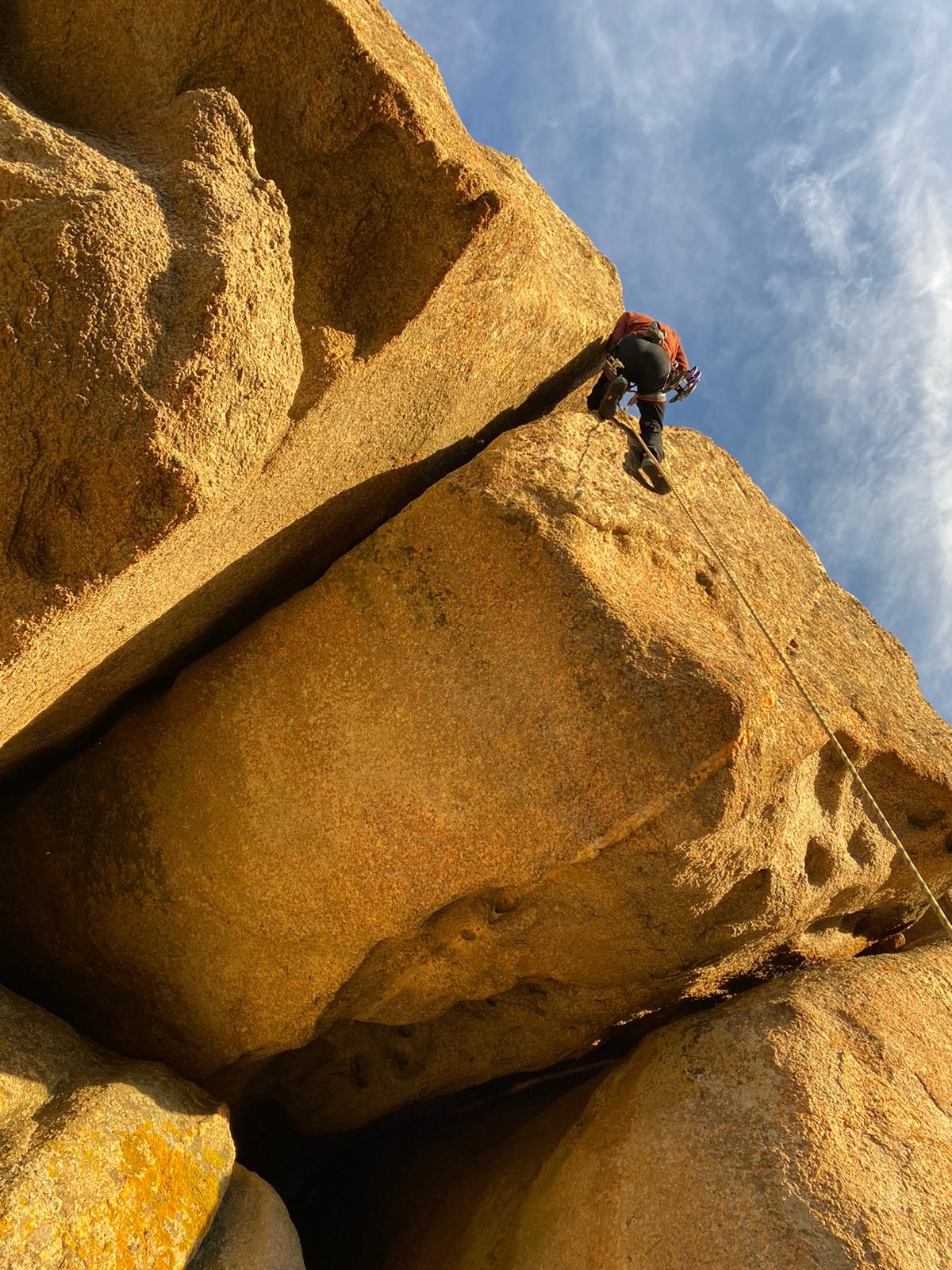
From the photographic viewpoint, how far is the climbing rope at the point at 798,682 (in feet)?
9.92

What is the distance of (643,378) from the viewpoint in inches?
150

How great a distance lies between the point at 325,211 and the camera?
2.69m

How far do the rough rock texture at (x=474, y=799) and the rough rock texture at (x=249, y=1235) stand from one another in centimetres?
48

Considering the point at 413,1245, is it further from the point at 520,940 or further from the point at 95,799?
the point at 95,799

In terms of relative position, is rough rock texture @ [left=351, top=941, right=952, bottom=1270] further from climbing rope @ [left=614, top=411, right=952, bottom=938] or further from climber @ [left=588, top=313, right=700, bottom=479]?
climber @ [left=588, top=313, right=700, bottom=479]

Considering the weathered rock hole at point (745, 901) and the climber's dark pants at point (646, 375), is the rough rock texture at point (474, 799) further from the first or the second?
the climber's dark pants at point (646, 375)

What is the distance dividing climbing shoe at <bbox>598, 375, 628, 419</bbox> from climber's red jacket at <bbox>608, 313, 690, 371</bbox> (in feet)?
1.38

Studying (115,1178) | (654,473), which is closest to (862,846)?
(654,473)

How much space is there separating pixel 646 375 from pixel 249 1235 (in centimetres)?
315

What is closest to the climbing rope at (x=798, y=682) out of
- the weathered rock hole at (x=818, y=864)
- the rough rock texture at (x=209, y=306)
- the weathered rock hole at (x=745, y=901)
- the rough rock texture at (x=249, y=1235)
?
the weathered rock hole at (x=818, y=864)

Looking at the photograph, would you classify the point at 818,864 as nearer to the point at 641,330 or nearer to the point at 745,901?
the point at 745,901

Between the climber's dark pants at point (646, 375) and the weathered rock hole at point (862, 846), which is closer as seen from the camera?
the weathered rock hole at point (862, 846)

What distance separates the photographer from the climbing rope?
302 cm

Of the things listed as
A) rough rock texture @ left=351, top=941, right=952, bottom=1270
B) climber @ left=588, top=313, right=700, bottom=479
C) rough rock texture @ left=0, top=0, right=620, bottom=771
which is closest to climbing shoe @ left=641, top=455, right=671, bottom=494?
climber @ left=588, top=313, right=700, bottom=479
